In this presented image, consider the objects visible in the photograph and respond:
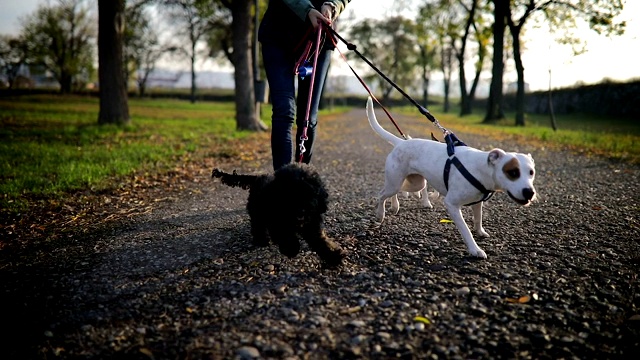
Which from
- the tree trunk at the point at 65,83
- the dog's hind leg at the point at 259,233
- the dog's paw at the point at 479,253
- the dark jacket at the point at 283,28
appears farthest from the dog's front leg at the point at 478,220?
the tree trunk at the point at 65,83

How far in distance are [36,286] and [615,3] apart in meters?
21.6

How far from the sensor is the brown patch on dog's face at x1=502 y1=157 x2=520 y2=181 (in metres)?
2.84

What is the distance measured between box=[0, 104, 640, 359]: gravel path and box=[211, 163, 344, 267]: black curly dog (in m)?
0.17

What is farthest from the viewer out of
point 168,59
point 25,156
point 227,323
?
point 168,59

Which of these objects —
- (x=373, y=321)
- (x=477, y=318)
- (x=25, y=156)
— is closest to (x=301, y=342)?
(x=373, y=321)

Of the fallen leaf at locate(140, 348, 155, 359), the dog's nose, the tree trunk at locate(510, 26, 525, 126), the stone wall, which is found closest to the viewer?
the fallen leaf at locate(140, 348, 155, 359)

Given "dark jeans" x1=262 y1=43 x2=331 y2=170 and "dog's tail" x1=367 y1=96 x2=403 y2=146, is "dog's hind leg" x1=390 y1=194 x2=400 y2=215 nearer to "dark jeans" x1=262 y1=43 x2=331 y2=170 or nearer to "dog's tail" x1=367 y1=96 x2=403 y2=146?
"dog's tail" x1=367 y1=96 x2=403 y2=146

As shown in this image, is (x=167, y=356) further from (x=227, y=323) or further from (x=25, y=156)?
(x=25, y=156)

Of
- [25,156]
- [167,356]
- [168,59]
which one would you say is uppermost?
[168,59]

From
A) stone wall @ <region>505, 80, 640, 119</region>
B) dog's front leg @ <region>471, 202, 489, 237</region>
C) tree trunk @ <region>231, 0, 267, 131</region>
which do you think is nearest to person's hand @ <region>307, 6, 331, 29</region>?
dog's front leg @ <region>471, 202, 489, 237</region>

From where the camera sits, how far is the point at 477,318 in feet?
6.98

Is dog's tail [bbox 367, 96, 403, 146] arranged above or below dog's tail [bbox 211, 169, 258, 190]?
above

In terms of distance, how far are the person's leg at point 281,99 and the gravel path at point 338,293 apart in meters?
0.85

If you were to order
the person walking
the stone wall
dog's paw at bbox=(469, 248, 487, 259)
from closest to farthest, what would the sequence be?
dog's paw at bbox=(469, 248, 487, 259) → the person walking → the stone wall
